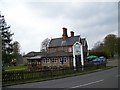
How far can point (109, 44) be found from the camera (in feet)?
356

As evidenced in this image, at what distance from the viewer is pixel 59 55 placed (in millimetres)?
65062

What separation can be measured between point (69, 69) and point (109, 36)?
79739mm

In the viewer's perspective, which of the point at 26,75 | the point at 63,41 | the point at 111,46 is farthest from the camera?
the point at 111,46

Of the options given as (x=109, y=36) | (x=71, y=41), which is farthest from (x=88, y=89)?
(x=109, y=36)

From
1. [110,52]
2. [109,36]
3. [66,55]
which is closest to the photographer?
[66,55]

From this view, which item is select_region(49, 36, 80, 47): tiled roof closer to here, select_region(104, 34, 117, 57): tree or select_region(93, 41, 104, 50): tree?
select_region(104, 34, 117, 57): tree

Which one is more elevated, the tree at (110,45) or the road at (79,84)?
the tree at (110,45)

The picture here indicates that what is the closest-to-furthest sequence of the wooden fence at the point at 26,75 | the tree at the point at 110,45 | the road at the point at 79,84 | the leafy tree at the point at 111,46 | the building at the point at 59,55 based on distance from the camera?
1. the road at the point at 79,84
2. the wooden fence at the point at 26,75
3. the building at the point at 59,55
4. the leafy tree at the point at 111,46
5. the tree at the point at 110,45

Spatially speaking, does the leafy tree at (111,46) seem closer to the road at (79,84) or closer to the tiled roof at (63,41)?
the tiled roof at (63,41)

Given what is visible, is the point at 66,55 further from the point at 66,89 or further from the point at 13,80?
the point at 66,89

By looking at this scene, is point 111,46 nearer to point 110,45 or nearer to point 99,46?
point 110,45

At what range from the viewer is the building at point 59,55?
64.1 meters

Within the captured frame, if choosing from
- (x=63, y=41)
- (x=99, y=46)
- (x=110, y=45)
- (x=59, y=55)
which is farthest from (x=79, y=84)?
(x=99, y=46)

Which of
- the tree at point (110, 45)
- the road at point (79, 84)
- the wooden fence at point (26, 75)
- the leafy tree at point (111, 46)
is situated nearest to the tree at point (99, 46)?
the tree at point (110, 45)
